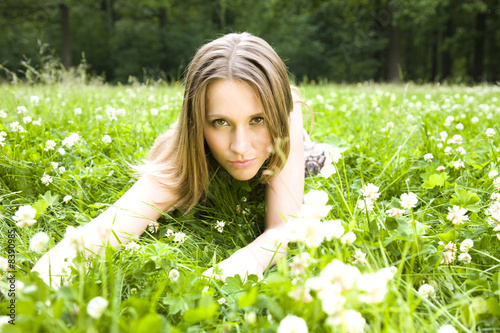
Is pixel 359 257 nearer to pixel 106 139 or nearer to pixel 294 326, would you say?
pixel 294 326

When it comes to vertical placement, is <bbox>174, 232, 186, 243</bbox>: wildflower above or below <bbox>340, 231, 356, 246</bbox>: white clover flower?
below

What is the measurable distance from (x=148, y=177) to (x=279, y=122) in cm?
74

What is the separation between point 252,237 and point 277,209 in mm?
225

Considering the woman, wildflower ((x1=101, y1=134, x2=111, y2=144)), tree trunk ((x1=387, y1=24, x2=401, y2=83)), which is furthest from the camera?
tree trunk ((x1=387, y1=24, x2=401, y2=83))

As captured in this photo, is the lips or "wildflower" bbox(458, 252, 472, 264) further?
the lips

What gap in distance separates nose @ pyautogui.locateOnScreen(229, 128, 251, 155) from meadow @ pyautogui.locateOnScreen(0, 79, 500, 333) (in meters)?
0.39

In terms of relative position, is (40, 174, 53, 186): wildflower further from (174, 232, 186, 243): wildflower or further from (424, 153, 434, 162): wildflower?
(424, 153, 434, 162): wildflower

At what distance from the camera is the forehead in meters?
1.85

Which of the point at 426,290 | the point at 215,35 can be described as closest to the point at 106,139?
the point at 426,290

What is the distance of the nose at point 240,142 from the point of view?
183 cm

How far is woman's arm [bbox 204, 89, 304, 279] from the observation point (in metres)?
1.64

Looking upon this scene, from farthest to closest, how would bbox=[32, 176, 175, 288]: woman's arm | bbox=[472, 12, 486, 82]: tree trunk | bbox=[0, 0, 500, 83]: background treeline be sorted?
1. bbox=[0, 0, 500, 83]: background treeline
2. bbox=[472, 12, 486, 82]: tree trunk
3. bbox=[32, 176, 175, 288]: woman's arm

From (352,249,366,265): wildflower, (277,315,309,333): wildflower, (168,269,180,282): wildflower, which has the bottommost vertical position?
(168,269,180,282): wildflower

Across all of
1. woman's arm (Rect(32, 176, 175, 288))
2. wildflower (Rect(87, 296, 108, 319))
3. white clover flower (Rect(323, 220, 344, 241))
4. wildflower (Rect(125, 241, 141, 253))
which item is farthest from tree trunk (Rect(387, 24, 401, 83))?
wildflower (Rect(87, 296, 108, 319))
